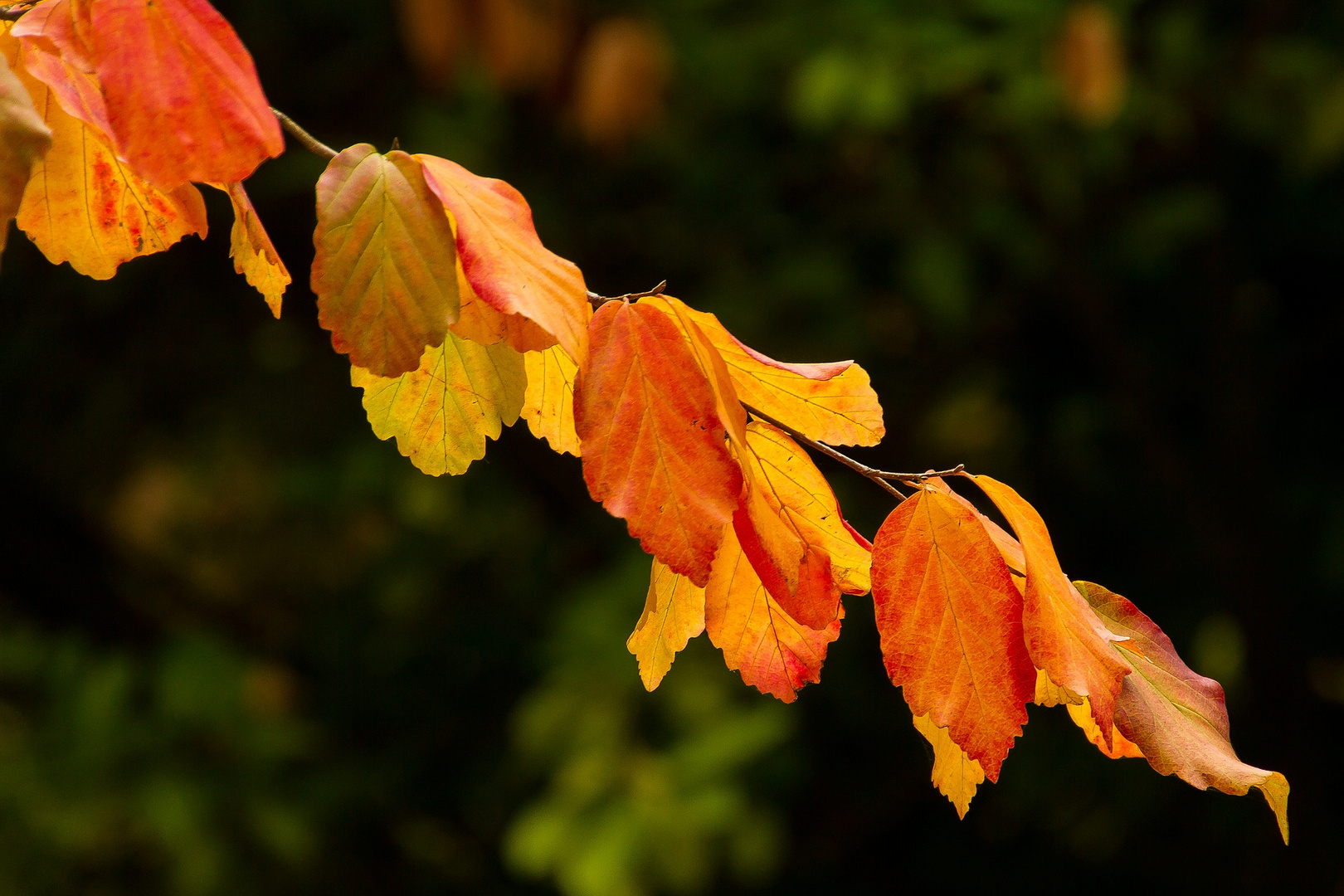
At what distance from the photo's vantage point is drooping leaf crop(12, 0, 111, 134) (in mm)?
388

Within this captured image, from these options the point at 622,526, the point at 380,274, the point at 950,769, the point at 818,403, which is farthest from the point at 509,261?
the point at 622,526

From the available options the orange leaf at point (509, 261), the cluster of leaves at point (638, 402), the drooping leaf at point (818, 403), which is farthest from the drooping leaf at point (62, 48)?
the drooping leaf at point (818, 403)

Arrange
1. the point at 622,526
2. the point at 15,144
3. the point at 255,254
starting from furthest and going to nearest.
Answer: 1. the point at 622,526
2. the point at 255,254
3. the point at 15,144

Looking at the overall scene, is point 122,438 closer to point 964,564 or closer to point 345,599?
point 345,599

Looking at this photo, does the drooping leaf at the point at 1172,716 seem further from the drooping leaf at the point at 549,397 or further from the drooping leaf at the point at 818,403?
the drooping leaf at the point at 549,397

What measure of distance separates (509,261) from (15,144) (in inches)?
6.0

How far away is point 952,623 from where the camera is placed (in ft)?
1.43

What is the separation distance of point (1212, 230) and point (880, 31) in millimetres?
909

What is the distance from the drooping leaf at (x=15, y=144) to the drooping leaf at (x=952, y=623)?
0.99ft

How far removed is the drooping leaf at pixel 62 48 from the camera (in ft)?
1.27

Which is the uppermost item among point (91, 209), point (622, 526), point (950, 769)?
point (91, 209)

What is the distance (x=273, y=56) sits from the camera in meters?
2.58

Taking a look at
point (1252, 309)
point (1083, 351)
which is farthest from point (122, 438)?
point (1252, 309)

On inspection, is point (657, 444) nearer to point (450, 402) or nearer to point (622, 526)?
point (450, 402)
